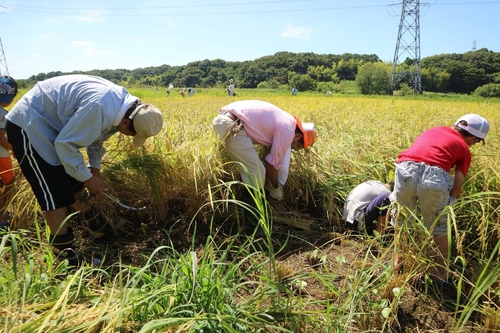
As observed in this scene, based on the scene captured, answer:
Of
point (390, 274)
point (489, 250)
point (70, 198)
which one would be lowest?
point (489, 250)

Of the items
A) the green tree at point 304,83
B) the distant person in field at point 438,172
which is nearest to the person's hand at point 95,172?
the distant person in field at point 438,172

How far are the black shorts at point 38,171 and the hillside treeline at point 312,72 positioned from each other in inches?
1363

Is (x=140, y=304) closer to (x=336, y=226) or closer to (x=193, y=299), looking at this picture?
(x=193, y=299)

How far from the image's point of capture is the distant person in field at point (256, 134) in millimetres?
2416

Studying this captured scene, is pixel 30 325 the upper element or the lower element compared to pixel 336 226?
upper

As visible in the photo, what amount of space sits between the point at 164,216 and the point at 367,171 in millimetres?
1921

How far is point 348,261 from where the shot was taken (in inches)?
81.8

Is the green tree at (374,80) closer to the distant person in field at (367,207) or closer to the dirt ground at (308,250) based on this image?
the distant person in field at (367,207)

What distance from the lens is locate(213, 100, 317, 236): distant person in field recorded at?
242 cm

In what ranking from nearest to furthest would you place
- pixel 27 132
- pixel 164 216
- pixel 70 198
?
pixel 27 132 → pixel 70 198 → pixel 164 216

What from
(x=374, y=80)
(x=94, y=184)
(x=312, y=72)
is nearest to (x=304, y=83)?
(x=374, y=80)

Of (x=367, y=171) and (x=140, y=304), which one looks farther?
(x=367, y=171)

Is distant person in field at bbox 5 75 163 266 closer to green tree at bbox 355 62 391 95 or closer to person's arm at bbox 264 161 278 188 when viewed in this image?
person's arm at bbox 264 161 278 188

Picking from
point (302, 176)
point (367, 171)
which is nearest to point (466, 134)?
point (367, 171)
